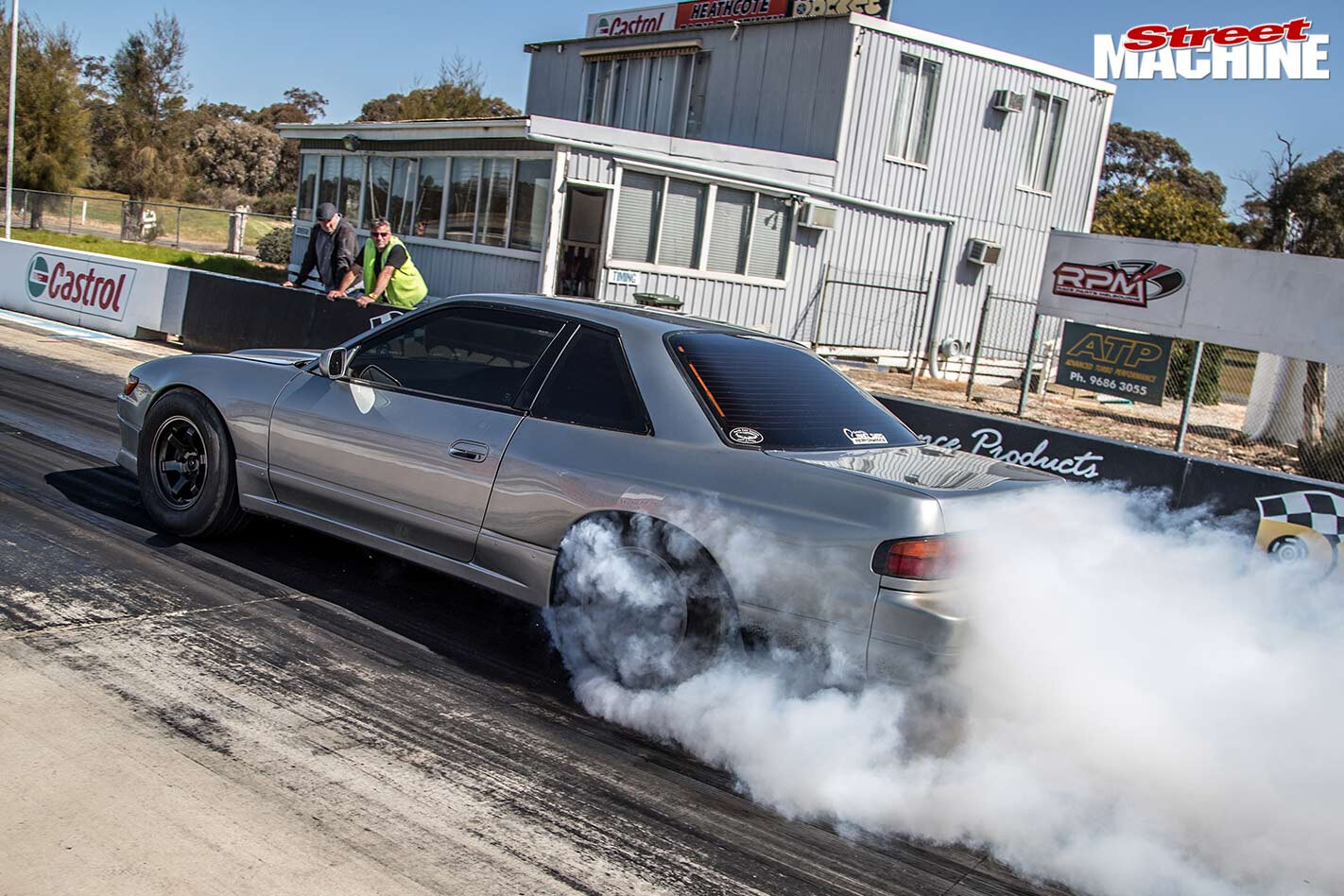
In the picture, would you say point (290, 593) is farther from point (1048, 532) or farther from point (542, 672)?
point (1048, 532)

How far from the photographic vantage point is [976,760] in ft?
12.8

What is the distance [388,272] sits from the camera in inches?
446

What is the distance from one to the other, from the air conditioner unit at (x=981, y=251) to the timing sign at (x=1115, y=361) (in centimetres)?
838

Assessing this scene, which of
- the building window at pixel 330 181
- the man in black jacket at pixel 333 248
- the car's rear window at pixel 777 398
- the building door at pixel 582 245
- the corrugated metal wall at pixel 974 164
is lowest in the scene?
the car's rear window at pixel 777 398

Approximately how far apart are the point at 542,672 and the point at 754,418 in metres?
1.35

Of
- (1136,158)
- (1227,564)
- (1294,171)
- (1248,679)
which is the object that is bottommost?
(1248,679)

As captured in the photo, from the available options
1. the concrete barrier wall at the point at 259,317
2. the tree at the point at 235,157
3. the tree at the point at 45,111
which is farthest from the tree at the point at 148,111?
the concrete barrier wall at the point at 259,317

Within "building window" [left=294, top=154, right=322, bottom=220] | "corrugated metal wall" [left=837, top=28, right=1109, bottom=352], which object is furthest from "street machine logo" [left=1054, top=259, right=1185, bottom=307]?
"building window" [left=294, top=154, right=322, bottom=220]

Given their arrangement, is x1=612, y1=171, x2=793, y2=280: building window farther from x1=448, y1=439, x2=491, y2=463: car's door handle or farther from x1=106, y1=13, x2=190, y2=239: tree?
x1=106, y1=13, x2=190, y2=239: tree

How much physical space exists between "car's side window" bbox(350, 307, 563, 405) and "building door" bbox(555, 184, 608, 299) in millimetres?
12459

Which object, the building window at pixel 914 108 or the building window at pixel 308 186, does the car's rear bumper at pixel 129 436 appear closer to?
the building window at pixel 914 108

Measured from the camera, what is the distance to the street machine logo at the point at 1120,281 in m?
13.8

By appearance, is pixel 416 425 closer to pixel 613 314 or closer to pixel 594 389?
pixel 594 389

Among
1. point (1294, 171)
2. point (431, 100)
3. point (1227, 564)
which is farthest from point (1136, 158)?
point (1227, 564)
